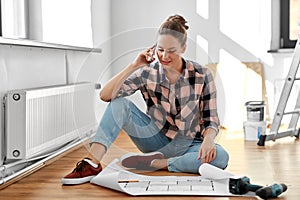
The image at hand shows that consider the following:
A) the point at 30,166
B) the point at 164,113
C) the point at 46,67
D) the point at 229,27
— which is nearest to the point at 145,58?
the point at 164,113

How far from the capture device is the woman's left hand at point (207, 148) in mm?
2207

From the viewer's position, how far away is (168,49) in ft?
6.55

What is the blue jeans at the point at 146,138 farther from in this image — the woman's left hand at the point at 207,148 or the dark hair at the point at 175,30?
the dark hair at the point at 175,30

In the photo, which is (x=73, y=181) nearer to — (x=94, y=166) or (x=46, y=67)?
(x=94, y=166)

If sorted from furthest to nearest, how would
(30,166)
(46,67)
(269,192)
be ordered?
(46,67) → (30,166) → (269,192)

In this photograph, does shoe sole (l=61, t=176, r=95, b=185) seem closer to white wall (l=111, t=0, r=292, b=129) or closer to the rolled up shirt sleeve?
the rolled up shirt sleeve

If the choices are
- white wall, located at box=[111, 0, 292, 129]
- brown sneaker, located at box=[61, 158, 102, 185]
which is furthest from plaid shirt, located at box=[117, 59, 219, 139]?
white wall, located at box=[111, 0, 292, 129]

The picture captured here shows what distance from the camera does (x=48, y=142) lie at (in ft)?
8.63

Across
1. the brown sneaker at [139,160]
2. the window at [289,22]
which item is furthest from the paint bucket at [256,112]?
the brown sneaker at [139,160]

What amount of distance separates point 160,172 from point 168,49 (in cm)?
58

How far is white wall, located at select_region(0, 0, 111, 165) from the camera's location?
2.18 metres

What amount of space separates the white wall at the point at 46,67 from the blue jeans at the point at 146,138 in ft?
0.22

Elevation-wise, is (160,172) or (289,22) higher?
(289,22)

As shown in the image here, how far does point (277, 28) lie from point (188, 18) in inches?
28.0
